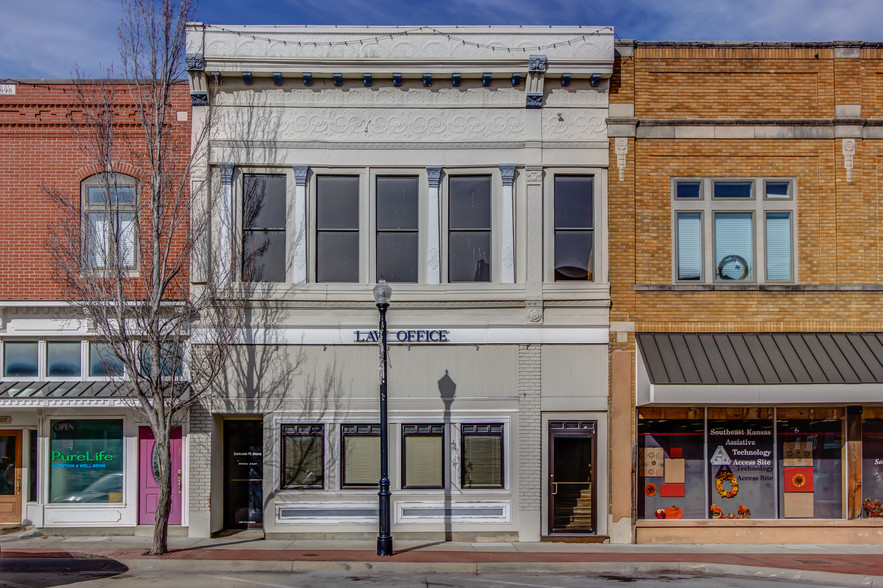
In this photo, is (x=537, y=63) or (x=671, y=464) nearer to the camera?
(x=671, y=464)

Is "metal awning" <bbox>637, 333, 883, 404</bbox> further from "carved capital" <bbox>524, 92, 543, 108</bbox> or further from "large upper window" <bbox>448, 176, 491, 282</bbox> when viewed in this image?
"carved capital" <bbox>524, 92, 543, 108</bbox>

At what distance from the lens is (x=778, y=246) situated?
17.7 meters

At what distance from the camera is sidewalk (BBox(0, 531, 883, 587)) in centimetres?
1444

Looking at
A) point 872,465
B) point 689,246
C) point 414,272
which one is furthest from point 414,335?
point 872,465

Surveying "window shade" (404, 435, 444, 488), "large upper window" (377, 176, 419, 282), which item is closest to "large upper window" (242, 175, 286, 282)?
"large upper window" (377, 176, 419, 282)

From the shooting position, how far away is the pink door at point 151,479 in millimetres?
17391

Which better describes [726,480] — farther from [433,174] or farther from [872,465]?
[433,174]

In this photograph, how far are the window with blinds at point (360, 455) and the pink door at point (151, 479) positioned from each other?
337 cm

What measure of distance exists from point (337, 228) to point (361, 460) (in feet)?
15.6

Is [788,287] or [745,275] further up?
[745,275]

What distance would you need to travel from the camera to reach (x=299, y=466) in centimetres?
1733

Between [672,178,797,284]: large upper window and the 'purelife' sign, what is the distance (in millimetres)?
4949

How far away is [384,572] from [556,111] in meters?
9.69

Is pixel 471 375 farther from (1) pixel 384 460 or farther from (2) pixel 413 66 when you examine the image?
(2) pixel 413 66
